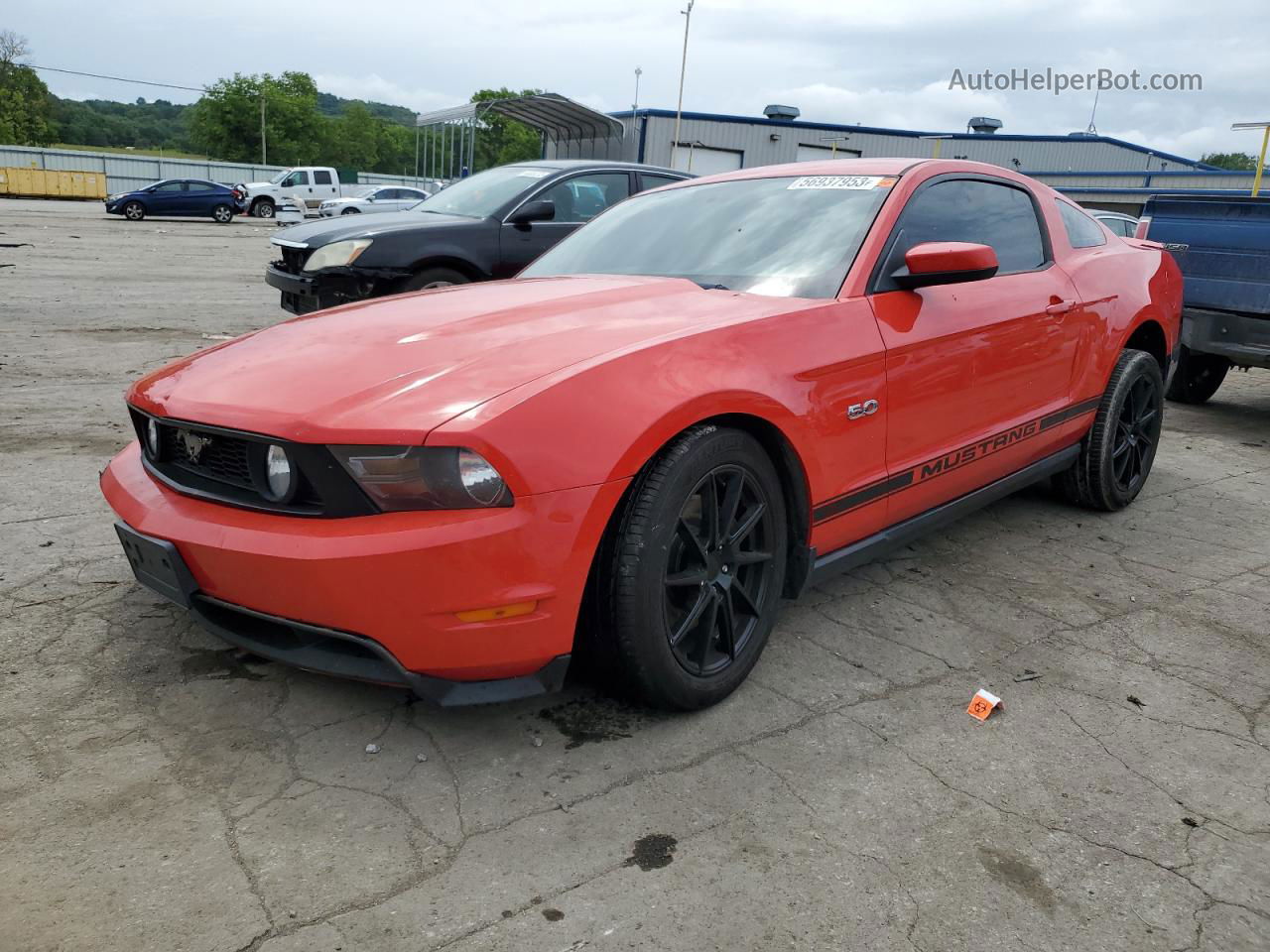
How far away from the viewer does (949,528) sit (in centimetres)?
440

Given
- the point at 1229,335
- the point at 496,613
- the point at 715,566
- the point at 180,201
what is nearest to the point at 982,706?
the point at 715,566

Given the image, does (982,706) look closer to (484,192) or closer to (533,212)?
(533,212)

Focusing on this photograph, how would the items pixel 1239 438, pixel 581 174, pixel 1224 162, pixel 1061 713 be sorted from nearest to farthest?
pixel 1061 713, pixel 1239 438, pixel 581 174, pixel 1224 162

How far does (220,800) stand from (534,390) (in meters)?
1.16

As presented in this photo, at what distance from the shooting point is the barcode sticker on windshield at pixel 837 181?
345cm

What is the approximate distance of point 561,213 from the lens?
789 cm

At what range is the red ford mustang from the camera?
2195 millimetres

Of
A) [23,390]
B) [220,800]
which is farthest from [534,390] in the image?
[23,390]

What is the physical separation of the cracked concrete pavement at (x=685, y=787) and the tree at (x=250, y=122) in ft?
301

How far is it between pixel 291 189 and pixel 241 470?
1439 inches

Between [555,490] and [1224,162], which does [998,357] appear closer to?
[555,490]

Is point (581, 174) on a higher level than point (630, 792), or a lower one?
higher

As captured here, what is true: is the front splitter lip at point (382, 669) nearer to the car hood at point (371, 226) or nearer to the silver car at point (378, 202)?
the car hood at point (371, 226)

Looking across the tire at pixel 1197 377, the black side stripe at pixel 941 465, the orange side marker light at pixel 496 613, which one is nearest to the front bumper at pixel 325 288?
the black side stripe at pixel 941 465
